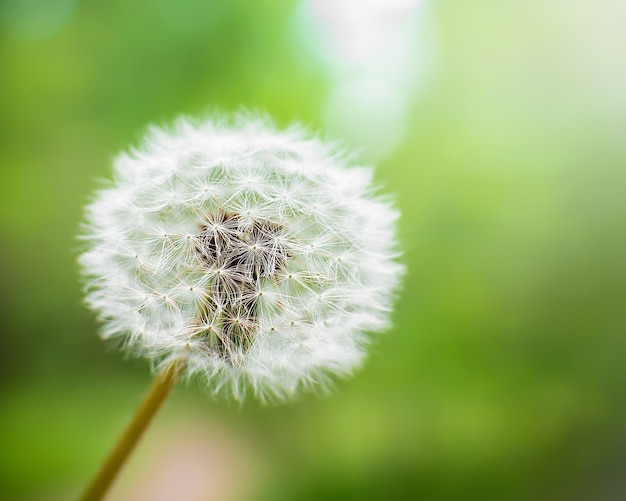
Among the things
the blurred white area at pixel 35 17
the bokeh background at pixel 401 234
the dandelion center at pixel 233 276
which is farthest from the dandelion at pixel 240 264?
the blurred white area at pixel 35 17

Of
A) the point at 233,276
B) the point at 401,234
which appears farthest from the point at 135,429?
the point at 401,234

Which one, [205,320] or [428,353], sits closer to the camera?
[205,320]

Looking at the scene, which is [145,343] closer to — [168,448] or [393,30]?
[168,448]

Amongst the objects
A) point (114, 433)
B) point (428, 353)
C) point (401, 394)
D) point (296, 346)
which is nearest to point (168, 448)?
point (114, 433)

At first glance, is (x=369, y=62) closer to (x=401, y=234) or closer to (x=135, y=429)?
(x=401, y=234)

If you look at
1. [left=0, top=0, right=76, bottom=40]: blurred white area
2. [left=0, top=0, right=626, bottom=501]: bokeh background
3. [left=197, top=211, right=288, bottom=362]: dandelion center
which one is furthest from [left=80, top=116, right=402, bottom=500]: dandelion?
[left=0, top=0, right=76, bottom=40]: blurred white area

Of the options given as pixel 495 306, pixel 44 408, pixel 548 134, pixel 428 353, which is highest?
pixel 548 134

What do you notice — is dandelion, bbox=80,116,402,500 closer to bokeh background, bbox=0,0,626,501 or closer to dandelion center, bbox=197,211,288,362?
dandelion center, bbox=197,211,288,362

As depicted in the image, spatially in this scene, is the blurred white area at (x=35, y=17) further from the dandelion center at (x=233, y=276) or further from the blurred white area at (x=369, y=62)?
the dandelion center at (x=233, y=276)
